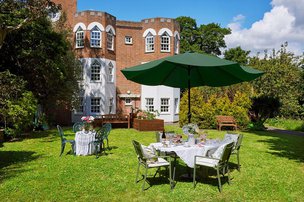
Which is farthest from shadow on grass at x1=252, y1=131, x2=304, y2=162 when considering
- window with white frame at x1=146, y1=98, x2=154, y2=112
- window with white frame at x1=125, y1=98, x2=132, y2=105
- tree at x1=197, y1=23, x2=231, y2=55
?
tree at x1=197, y1=23, x2=231, y2=55

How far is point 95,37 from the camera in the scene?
84.5ft

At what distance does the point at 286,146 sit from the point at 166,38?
17.7 m

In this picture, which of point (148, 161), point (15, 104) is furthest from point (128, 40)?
point (148, 161)

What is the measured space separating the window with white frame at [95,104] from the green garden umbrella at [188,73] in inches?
708

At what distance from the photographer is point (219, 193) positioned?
6363mm

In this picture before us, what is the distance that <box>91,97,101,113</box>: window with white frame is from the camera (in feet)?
85.1

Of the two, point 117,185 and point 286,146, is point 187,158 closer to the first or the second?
point 117,185

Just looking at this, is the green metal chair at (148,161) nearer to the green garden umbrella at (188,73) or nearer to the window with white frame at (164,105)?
the green garden umbrella at (188,73)

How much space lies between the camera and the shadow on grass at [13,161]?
7941 millimetres

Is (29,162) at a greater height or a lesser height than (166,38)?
lesser

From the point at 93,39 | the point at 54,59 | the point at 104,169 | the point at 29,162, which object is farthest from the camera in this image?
the point at 93,39

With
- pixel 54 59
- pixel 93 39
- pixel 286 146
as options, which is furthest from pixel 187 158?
pixel 93 39

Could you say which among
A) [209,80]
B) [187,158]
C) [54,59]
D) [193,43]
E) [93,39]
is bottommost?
[187,158]

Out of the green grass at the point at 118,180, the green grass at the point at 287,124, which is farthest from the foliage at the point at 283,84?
the green grass at the point at 118,180
